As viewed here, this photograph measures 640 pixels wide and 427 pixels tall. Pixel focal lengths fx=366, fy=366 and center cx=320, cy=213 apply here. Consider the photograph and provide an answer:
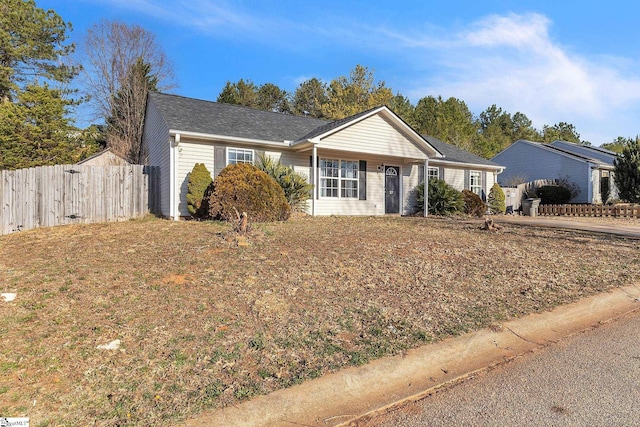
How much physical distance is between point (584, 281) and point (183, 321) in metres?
5.91

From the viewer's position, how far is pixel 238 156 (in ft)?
41.2

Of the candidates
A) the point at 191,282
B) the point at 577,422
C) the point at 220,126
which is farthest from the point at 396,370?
the point at 220,126

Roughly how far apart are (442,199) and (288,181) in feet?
24.5

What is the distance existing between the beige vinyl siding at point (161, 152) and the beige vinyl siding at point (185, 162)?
35 centimetres

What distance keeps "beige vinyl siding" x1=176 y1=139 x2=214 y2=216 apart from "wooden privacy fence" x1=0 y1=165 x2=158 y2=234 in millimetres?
1495

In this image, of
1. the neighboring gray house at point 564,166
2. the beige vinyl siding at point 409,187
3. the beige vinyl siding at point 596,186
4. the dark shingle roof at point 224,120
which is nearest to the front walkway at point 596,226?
the beige vinyl siding at point 409,187

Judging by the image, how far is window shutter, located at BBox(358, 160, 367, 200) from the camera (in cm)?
1495

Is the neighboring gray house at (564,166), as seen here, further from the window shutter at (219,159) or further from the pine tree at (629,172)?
the window shutter at (219,159)

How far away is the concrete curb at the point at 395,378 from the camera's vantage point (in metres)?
2.40

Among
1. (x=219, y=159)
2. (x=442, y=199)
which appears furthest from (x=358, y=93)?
(x=219, y=159)

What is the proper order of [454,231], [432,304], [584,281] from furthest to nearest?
[454,231] < [584,281] < [432,304]

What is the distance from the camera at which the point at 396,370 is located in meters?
3.05

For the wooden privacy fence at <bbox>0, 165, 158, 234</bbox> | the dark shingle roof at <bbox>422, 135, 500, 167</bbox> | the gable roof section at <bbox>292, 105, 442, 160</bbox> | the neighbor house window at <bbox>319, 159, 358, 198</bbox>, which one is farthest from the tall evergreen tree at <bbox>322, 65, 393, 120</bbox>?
the wooden privacy fence at <bbox>0, 165, 158, 234</bbox>

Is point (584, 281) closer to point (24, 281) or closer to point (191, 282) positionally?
point (191, 282)
